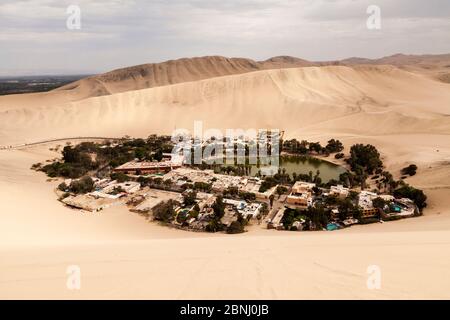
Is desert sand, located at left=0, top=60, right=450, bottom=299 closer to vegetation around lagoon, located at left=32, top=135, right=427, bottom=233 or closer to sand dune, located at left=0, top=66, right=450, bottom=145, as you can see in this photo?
sand dune, located at left=0, top=66, right=450, bottom=145

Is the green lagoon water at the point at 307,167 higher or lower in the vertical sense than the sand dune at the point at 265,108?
lower

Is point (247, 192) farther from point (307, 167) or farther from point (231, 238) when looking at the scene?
point (231, 238)

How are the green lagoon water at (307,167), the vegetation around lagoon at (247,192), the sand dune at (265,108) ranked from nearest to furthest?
the vegetation around lagoon at (247,192)
the green lagoon water at (307,167)
the sand dune at (265,108)

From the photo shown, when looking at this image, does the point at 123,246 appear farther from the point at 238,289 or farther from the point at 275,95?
the point at 275,95

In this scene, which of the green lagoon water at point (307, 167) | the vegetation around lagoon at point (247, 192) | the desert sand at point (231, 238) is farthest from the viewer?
the green lagoon water at point (307, 167)

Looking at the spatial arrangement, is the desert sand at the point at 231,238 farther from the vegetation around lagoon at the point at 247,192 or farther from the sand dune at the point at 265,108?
the vegetation around lagoon at the point at 247,192

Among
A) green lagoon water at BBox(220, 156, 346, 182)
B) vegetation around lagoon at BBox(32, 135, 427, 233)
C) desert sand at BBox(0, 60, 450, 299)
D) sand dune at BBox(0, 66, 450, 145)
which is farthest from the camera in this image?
sand dune at BBox(0, 66, 450, 145)

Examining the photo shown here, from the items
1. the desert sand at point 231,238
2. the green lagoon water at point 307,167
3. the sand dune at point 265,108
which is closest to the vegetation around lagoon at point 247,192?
the green lagoon water at point 307,167

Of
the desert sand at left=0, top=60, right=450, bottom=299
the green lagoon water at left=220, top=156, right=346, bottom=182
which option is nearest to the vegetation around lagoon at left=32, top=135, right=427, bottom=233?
the green lagoon water at left=220, top=156, right=346, bottom=182
